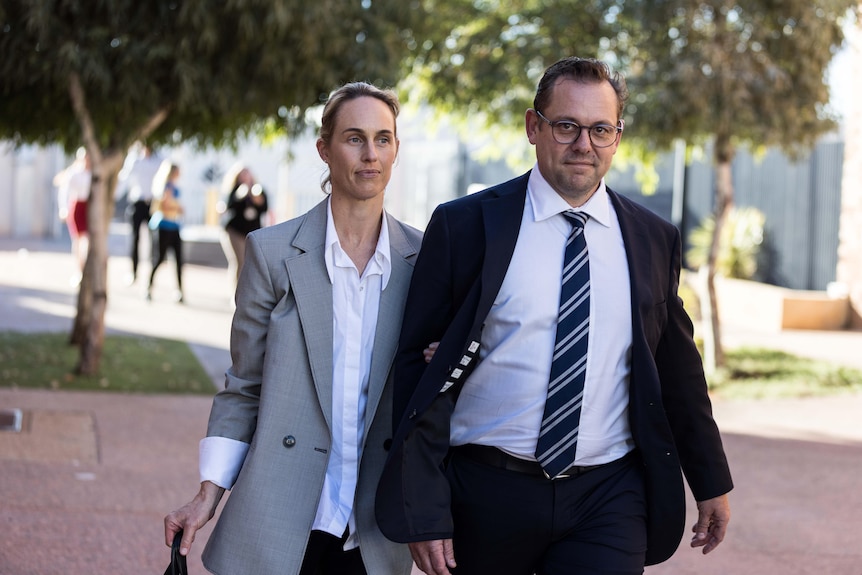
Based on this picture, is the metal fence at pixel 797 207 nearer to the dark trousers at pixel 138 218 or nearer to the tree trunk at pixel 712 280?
the tree trunk at pixel 712 280

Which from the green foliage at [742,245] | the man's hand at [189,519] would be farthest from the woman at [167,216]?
the man's hand at [189,519]

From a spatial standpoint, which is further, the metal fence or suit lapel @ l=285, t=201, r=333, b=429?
the metal fence

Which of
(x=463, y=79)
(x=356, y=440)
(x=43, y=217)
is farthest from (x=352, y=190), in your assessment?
(x=43, y=217)

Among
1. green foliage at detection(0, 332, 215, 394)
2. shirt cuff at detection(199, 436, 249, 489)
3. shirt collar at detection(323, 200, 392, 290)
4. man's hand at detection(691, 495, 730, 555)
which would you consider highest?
shirt collar at detection(323, 200, 392, 290)

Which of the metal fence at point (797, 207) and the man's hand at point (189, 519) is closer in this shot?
the man's hand at point (189, 519)

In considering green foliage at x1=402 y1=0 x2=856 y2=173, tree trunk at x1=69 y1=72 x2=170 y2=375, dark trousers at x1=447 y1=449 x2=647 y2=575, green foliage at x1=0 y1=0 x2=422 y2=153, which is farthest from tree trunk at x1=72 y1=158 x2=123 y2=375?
dark trousers at x1=447 y1=449 x2=647 y2=575

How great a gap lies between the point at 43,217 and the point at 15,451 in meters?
24.4

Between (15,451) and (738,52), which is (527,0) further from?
(15,451)

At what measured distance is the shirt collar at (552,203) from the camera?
3232 millimetres

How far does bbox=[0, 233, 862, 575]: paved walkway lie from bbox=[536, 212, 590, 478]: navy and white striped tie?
2.82 m

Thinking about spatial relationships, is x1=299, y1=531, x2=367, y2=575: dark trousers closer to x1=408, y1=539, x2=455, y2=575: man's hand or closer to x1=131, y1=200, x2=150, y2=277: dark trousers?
x1=408, y1=539, x2=455, y2=575: man's hand

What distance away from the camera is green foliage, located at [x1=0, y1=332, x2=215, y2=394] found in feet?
33.0

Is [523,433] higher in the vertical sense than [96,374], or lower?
higher

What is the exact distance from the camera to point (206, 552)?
326 centimetres
